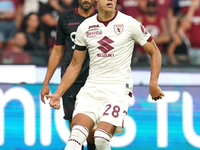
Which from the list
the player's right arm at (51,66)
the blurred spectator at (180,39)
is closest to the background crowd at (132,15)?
Result: the blurred spectator at (180,39)

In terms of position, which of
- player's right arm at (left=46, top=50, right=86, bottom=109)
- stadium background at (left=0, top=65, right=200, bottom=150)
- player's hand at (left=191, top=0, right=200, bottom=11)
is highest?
player's right arm at (left=46, top=50, right=86, bottom=109)

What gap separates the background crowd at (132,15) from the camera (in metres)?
8.20

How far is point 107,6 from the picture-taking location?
15.5 feet

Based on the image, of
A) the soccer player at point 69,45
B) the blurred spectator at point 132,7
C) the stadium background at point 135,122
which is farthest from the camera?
the blurred spectator at point 132,7

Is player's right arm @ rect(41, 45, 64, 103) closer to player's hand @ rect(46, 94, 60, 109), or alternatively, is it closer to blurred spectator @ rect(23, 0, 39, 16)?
player's hand @ rect(46, 94, 60, 109)

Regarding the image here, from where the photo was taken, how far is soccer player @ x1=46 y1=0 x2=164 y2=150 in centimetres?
467

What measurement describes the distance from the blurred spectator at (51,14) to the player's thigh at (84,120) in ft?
12.8

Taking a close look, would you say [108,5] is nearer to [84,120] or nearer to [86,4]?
[86,4]

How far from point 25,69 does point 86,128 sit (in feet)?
8.29

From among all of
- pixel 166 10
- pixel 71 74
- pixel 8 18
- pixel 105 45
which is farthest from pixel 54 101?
pixel 166 10

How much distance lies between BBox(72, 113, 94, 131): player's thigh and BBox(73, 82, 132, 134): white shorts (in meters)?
0.04

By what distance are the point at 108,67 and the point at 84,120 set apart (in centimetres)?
64

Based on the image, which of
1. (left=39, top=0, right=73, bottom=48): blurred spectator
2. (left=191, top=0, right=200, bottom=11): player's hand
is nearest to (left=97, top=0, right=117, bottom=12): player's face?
(left=39, top=0, right=73, bottom=48): blurred spectator

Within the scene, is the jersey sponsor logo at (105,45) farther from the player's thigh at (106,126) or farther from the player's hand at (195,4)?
the player's hand at (195,4)
